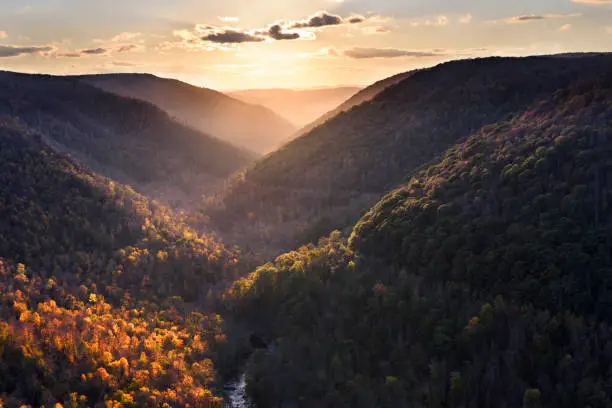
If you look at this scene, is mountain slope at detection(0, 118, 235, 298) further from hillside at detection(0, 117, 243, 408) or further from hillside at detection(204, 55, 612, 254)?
hillside at detection(204, 55, 612, 254)

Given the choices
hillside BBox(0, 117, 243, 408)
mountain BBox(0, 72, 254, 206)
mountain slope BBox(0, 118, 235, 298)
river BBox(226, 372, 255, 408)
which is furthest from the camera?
mountain BBox(0, 72, 254, 206)

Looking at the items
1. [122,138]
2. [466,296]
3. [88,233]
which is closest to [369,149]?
[88,233]

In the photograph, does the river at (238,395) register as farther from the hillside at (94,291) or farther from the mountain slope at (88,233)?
the mountain slope at (88,233)

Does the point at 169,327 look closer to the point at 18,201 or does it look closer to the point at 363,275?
the point at 363,275

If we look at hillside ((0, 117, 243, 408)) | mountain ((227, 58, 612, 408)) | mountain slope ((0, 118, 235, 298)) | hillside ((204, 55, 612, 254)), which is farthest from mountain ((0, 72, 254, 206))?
mountain ((227, 58, 612, 408))

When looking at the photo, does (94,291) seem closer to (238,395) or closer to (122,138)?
(238,395)

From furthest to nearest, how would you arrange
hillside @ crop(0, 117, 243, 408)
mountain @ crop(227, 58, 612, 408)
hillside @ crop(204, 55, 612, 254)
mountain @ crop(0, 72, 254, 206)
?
mountain @ crop(0, 72, 254, 206) < hillside @ crop(204, 55, 612, 254) < hillside @ crop(0, 117, 243, 408) < mountain @ crop(227, 58, 612, 408)
